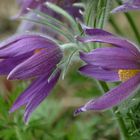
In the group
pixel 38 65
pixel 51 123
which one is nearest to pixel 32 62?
pixel 38 65

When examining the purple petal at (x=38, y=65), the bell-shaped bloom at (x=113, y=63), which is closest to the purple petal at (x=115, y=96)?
the bell-shaped bloom at (x=113, y=63)

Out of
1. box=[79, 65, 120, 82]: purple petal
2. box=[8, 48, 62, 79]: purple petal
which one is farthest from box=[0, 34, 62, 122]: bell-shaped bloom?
box=[79, 65, 120, 82]: purple petal

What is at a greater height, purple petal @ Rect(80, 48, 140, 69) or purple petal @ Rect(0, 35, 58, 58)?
purple petal @ Rect(0, 35, 58, 58)

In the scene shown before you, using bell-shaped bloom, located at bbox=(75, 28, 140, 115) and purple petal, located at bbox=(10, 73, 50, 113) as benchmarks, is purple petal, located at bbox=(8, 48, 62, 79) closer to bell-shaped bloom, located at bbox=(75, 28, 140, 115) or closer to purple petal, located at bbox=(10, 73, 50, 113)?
purple petal, located at bbox=(10, 73, 50, 113)

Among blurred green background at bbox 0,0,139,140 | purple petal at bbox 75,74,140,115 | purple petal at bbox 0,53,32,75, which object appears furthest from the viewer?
blurred green background at bbox 0,0,139,140

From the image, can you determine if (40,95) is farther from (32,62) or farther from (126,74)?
(126,74)

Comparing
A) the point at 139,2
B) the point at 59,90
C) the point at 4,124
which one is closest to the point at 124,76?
the point at 139,2
